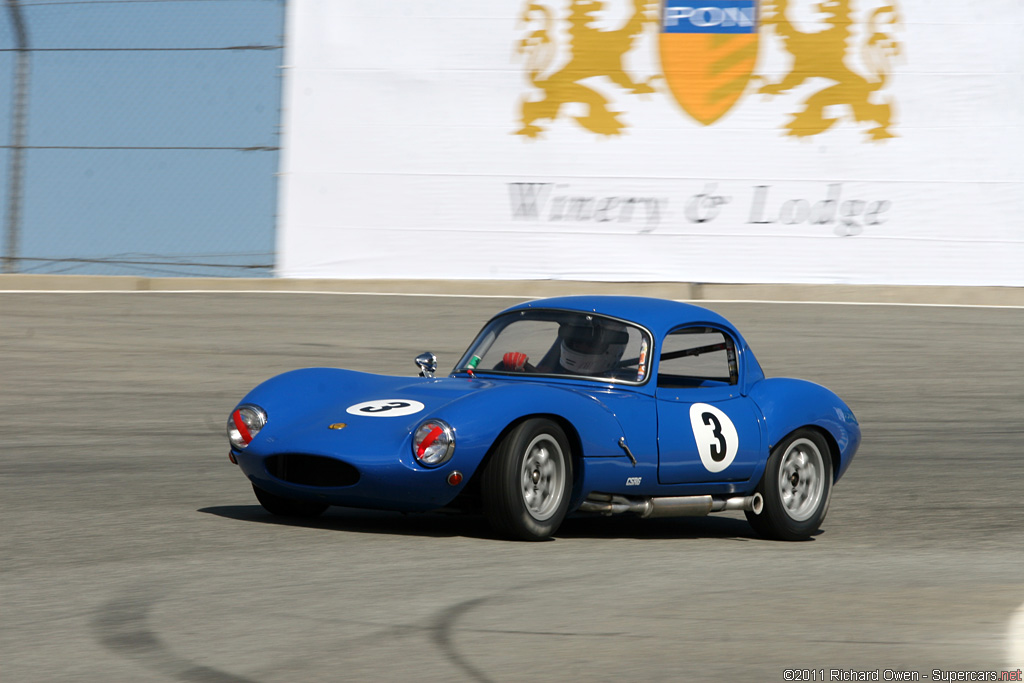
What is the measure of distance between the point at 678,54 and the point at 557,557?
11.4 meters

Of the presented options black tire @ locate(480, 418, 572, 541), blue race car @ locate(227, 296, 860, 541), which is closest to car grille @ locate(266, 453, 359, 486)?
blue race car @ locate(227, 296, 860, 541)

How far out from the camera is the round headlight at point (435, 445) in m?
6.08

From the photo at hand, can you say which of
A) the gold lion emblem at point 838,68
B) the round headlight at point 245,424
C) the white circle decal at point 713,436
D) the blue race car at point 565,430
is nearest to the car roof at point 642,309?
the blue race car at point 565,430

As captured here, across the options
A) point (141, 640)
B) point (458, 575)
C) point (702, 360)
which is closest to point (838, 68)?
point (702, 360)

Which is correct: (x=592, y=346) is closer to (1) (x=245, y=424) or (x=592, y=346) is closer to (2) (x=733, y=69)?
(1) (x=245, y=424)

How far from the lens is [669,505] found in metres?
6.88

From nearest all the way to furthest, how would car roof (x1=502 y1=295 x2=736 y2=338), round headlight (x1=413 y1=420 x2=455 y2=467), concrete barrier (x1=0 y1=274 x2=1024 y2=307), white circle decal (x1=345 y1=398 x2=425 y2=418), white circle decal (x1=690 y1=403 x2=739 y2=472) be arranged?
round headlight (x1=413 y1=420 x2=455 y2=467) → white circle decal (x1=345 y1=398 x2=425 y2=418) → white circle decal (x1=690 y1=403 x2=739 y2=472) → car roof (x1=502 y1=295 x2=736 y2=338) → concrete barrier (x1=0 y1=274 x2=1024 y2=307)

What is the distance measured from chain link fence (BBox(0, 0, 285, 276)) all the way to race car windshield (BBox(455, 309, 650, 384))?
388 inches

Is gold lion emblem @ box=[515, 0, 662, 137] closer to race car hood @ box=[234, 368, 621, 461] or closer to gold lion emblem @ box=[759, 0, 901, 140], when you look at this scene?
gold lion emblem @ box=[759, 0, 901, 140]

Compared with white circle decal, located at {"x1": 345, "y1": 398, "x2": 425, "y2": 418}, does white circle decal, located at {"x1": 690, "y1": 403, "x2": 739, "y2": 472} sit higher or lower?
lower

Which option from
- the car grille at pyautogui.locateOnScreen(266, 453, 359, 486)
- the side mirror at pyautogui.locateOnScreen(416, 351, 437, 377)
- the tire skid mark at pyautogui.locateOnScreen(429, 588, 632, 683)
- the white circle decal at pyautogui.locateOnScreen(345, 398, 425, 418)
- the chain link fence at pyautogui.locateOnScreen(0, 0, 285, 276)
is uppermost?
the chain link fence at pyautogui.locateOnScreen(0, 0, 285, 276)

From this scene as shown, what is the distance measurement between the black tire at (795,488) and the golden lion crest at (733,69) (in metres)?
9.37

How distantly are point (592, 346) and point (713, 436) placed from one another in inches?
30.2

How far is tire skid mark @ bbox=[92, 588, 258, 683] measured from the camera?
392cm
